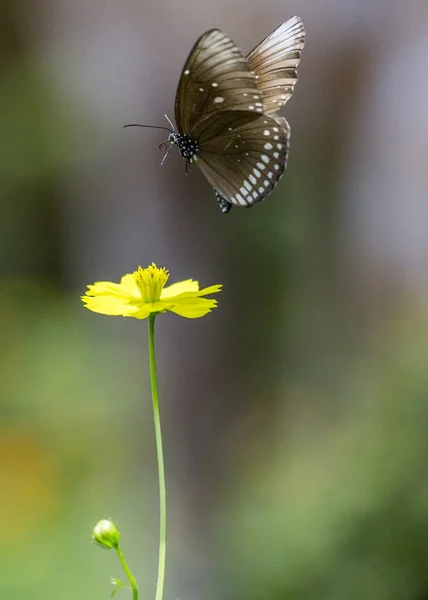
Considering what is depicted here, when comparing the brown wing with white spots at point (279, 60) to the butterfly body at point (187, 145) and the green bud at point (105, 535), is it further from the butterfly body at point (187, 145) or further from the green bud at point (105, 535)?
the green bud at point (105, 535)

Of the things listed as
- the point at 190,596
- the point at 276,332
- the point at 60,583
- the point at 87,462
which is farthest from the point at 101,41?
the point at 190,596

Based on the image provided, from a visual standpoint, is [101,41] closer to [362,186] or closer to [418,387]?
[362,186]

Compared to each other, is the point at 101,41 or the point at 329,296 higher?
the point at 101,41

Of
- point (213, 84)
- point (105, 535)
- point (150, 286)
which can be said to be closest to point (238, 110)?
point (213, 84)

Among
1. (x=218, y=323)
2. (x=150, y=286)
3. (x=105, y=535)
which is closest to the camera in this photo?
(x=105, y=535)

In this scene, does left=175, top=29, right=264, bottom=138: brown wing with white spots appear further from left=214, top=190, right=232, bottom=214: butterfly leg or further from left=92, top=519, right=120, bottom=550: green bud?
left=92, top=519, right=120, bottom=550: green bud

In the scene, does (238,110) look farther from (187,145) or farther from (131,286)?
(131,286)

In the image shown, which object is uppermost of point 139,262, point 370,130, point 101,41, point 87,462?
point 101,41
